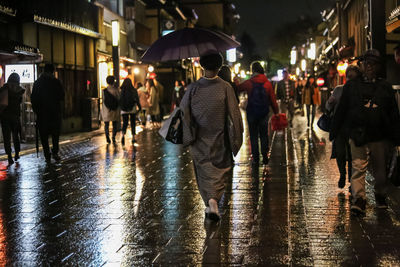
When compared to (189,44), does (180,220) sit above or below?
below

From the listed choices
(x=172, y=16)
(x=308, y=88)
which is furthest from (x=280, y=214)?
(x=172, y=16)

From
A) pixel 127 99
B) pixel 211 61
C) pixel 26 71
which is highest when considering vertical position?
pixel 26 71

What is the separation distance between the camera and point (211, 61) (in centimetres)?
768

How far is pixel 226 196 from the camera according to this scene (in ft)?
29.9

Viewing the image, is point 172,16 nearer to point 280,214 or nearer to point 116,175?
point 116,175

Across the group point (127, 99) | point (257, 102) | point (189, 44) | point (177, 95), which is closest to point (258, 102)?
point (257, 102)

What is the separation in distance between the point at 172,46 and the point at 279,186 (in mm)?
2968

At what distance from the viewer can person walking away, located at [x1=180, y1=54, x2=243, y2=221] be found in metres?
7.53

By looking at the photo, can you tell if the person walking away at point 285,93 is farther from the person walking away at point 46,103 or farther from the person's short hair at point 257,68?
the person walking away at point 46,103

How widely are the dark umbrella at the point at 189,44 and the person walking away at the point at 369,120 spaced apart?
5.35 ft

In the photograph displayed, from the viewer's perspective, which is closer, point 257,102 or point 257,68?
point 257,102

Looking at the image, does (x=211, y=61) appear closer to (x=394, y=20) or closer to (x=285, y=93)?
(x=394, y=20)

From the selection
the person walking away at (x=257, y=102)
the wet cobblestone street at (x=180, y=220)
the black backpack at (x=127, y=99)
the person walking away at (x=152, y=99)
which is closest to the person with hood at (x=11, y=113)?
the wet cobblestone street at (x=180, y=220)

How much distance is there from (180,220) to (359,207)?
2.10 metres
